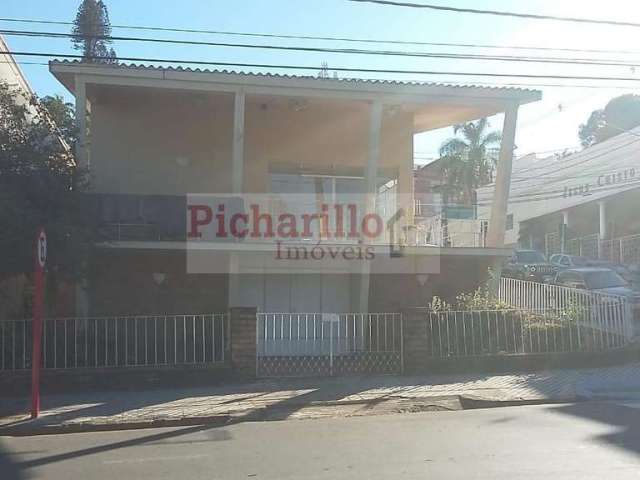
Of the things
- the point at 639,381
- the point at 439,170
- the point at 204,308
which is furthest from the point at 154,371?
the point at 439,170

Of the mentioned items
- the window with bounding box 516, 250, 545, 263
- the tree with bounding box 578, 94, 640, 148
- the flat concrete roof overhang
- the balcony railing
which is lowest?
the window with bounding box 516, 250, 545, 263

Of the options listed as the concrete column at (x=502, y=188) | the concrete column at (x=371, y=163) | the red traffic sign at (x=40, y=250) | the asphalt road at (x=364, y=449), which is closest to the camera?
the asphalt road at (x=364, y=449)

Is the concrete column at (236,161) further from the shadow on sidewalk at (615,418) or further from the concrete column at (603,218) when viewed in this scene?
the concrete column at (603,218)

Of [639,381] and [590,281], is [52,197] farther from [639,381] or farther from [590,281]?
[590,281]

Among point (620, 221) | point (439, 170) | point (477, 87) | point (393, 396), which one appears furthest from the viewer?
point (439, 170)

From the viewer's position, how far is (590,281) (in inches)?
771

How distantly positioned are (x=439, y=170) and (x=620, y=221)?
14915mm

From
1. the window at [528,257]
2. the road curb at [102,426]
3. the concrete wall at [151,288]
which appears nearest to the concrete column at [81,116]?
the concrete wall at [151,288]

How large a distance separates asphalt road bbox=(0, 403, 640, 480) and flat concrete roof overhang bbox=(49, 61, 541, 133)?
7.64 meters

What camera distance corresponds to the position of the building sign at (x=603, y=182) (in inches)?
1344

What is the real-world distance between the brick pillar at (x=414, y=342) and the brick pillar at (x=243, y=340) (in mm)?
2665

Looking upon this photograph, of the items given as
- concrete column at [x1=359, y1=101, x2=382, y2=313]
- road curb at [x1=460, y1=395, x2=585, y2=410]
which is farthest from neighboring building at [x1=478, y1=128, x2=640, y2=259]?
road curb at [x1=460, y1=395, x2=585, y2=410]

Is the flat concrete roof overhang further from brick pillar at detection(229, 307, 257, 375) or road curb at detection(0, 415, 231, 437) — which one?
road curb at detection(0, 415, 231, 437)

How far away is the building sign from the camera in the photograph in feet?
112
